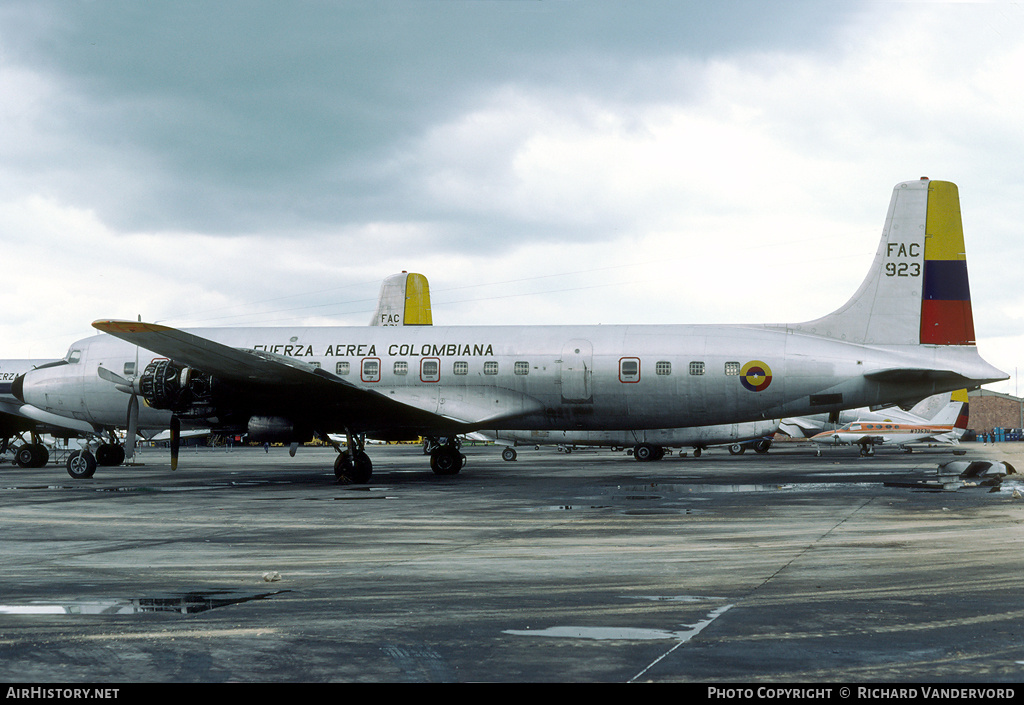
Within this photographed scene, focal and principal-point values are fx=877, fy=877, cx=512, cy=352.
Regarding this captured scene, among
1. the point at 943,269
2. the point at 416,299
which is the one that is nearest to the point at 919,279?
the point at 943,269

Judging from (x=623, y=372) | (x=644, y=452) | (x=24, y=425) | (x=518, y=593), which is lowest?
(x=644, y=452)

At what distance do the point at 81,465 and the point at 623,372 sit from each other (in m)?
18.1

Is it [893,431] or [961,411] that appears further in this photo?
[961,411]

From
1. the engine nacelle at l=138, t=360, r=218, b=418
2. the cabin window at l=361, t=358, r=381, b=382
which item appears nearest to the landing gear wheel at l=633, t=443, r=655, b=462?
the cabin window at l=361, t=358, r=381, b=382

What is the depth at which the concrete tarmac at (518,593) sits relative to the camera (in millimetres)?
5824

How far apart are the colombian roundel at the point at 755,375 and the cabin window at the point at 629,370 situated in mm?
2962

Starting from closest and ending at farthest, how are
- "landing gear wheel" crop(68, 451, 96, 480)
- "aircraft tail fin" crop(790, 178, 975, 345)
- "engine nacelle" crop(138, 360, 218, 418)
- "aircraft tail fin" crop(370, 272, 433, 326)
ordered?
"engine nacelle" crop(138, 360, 218, 418) → "aircraft tail fin" crop(790, 178, 975, 345) → "landing gear wheel" crop(68, 451, 96, 480) → "aircraft tail fin" crop(370, 272, 433, 326)

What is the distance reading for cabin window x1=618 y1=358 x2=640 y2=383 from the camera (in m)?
25.8

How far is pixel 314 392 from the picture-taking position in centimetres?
2498

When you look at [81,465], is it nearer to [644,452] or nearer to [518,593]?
[518,593]

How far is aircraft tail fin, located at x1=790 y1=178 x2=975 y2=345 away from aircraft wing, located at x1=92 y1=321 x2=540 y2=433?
1040 centimetres

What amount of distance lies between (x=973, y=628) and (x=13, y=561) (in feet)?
35.0

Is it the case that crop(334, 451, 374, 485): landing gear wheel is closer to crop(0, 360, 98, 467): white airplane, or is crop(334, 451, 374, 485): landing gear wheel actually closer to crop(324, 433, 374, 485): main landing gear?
crop(324, 433, 374, 485): main landing gear

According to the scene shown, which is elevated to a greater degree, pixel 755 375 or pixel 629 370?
pixel 629 370
